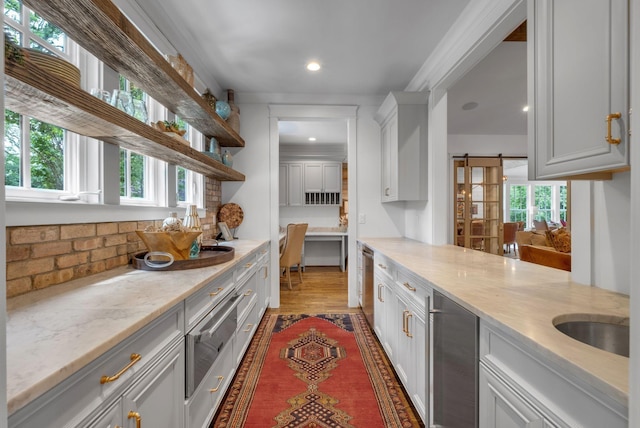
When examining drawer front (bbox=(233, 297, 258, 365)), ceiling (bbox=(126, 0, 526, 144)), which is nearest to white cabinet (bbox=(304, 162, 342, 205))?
ceiling (bbox=(126, 0, 526, 144))

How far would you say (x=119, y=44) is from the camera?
1.31 m

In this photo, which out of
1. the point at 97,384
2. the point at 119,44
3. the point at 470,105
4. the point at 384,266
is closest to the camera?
the point at 97,384

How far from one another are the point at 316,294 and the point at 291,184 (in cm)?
273

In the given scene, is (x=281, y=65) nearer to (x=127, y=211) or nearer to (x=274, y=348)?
(x=127, y=211)

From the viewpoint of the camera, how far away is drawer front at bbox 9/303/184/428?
0.59m

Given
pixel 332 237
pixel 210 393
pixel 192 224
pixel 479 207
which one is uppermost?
pixel 479 207

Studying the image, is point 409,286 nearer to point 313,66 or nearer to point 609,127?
A: point 609,127

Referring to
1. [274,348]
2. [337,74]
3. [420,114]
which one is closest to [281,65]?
[337,74]

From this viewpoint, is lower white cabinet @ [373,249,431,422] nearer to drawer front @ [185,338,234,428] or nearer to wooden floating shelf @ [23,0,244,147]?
drawer front @ [185,338,234,428]

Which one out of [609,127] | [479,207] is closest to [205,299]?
[609,127]

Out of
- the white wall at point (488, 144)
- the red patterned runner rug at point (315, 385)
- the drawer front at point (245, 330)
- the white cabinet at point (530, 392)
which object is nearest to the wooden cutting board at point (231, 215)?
the drawer front at point (245, 330)

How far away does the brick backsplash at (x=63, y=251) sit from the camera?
3.53 ft

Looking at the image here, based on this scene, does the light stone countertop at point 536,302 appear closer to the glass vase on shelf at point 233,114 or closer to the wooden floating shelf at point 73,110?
the wooden floating shelf at point 73,110

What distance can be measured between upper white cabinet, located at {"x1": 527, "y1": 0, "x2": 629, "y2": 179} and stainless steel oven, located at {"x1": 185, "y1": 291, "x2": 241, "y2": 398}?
5.06 feet
